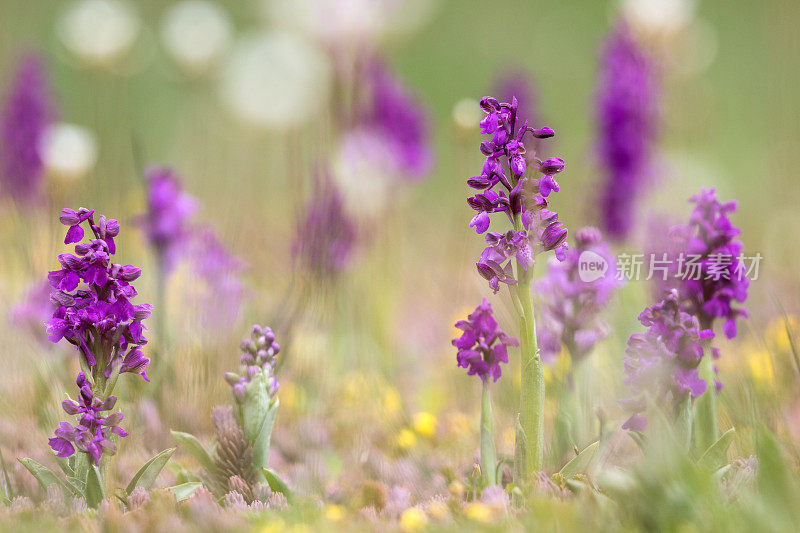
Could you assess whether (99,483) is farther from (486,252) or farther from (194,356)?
(486,252)

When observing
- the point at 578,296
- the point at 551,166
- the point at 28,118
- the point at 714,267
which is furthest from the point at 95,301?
the point at 28,118

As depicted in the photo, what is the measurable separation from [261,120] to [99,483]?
14.2 ft

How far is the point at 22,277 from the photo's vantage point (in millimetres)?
4172

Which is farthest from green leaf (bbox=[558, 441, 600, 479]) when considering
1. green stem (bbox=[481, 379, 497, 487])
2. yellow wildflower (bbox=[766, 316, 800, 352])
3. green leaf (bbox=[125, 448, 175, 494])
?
yellow wildflower (bbox=[766, 316, 800, 352])

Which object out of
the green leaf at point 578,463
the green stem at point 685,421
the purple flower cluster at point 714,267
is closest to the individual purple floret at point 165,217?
the green leaf at point 578,463

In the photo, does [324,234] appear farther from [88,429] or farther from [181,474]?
[88,429]

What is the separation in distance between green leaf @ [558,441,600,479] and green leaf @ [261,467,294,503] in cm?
78

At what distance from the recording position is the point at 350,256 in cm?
518

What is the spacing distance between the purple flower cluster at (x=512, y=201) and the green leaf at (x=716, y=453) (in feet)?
2.24

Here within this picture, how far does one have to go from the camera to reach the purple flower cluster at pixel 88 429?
219 centimetres

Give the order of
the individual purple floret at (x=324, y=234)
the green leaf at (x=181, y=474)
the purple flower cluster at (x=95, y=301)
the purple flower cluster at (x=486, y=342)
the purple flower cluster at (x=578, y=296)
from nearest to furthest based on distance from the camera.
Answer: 1. the purple flower cluster at (x=95, y=301)
2. the purple flower cluster at (x=486, y=342)
3. the green leaf at (x=181, y=474)
4. the purple flower cluster at (x=578, y=296)
5. the individual purple floret at (x=324, y=234)

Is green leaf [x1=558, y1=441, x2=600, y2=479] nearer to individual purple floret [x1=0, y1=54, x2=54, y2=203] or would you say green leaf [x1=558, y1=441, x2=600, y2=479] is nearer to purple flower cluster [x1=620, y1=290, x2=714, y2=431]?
purple flower cluster [x1=620, y1=290, x2=714, y2=431]

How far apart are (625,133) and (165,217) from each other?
9.18 ft

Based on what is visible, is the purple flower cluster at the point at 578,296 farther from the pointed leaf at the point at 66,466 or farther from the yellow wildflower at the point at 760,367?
the pointed leaf at the point at 66,466
